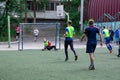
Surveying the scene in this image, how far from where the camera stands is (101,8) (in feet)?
194

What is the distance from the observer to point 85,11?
6875cm

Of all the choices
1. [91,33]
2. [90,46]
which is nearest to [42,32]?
[91,33]

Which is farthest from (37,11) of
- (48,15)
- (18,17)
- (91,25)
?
(91,25)

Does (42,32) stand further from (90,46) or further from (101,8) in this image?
(101,8)

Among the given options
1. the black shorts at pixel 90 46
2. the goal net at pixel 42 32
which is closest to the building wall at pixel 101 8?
the goal net at pixel 42 32

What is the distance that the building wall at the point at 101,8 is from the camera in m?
54.2

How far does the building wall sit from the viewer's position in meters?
54.2

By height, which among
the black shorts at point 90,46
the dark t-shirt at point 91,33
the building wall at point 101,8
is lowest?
the black shorts at point 90,46

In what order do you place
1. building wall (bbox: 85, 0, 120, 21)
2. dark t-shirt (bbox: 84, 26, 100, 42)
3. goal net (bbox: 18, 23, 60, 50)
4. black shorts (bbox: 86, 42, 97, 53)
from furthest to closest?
building wall (bbox: 85, 0, 120, 21) < goal net (bbox: 18, 23, 60, 50) < dark t-shirt (bbox: 84, 26, 100, 42) < black shorts (bbox: 86, 42, 97, 53)

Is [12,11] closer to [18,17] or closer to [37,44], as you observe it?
[18,17]

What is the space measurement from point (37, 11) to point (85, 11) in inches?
510

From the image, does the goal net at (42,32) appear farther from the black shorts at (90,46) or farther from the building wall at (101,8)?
the building wall at (101,8)

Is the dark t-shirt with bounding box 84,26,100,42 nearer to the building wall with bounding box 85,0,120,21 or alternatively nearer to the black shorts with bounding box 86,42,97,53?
the black shorts with bounding box 86,42,97,53

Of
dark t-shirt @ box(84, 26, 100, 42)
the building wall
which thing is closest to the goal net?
dark t-shirt @ box(84, 26, 100, 42)
